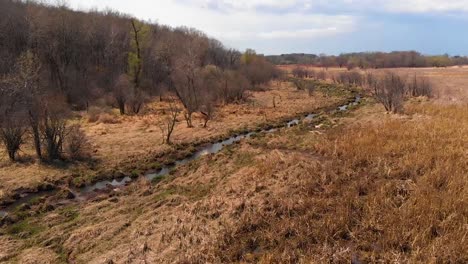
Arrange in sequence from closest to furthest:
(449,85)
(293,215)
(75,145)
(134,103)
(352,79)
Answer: (293,215), (75,145), (134,103), (449,85), (352,79)

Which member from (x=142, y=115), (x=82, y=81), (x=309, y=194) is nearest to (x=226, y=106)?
(x=142, y=115)

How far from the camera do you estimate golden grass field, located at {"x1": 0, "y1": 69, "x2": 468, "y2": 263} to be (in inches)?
307

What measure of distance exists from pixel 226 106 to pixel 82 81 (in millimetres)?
18359

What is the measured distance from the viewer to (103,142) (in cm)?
2397

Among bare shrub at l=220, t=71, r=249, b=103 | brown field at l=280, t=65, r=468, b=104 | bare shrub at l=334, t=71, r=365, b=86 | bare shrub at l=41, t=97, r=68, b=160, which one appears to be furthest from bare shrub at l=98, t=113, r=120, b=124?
bare shrub at l=334, t=71, r=365, b=86

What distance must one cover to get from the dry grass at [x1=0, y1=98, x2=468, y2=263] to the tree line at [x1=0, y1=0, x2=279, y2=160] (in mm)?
8779

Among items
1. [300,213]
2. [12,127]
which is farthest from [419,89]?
[12,127]

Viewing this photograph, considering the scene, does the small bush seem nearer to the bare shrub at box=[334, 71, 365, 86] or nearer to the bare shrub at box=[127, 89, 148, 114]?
the bare shrub at box=[334, 71, 365, 86]

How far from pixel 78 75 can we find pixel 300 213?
42.9 metres

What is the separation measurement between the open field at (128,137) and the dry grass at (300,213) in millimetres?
4663

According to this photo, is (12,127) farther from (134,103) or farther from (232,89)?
(232,89)

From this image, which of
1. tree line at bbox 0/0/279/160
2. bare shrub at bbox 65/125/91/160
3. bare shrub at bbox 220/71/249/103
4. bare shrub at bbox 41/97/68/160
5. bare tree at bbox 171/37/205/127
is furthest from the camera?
bare shrub at bbox 220/71/249/103

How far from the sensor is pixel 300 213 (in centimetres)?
957

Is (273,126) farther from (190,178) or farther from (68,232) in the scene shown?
(68,232)
